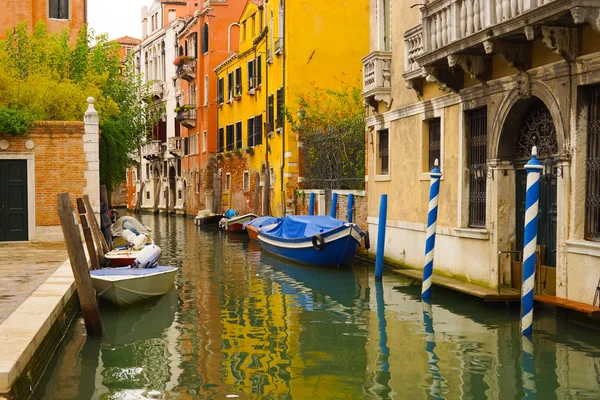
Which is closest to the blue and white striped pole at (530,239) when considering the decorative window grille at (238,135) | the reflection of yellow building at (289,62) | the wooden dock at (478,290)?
the wooden dock at (478,290)

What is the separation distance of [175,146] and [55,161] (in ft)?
93.5

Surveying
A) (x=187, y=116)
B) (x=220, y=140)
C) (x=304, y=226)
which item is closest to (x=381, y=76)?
(x=304, y=226)

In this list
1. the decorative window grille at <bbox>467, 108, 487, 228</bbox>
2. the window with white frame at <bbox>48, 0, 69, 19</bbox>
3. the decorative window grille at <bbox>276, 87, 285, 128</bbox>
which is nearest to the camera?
the decorative window grille at <bbox>467, 108, 487, 228</bbox>

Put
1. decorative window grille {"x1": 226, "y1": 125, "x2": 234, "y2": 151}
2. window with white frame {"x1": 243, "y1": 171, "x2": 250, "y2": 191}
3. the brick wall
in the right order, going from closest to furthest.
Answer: the brick wall
window with white frame {"x1": 243, "y1": 171, "x2": 250, "y2": 191}
decorative window grille {"x1": 226, "y1": 125, "x2": 234, "y2": 151}

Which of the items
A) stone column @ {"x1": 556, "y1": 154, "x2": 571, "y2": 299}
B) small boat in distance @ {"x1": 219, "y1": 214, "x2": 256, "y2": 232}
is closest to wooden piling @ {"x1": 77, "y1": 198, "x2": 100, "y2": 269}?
stone column @ {"x1": 556, "y1": 154, "x2": 571, "y2": 299}

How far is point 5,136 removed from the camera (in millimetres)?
16125

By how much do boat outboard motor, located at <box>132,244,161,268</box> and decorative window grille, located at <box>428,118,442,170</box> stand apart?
4.54 m

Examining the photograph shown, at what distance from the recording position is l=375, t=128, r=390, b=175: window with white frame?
15.7 meters

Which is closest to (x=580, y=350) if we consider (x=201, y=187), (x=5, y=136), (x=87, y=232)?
(x=87, y=232)

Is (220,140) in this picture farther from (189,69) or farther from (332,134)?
(332,134)

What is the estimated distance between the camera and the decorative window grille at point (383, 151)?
51.4 feet

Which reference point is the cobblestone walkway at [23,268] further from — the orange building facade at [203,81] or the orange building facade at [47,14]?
the orange building facade at [203,81]

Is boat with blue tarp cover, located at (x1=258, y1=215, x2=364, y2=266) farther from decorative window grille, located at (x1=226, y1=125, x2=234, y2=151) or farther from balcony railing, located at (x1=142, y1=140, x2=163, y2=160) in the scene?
balcony railing, located at (x1=142, y1=140, x2=163, y2=160)

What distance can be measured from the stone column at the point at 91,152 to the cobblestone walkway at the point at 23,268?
1247 millimetres
